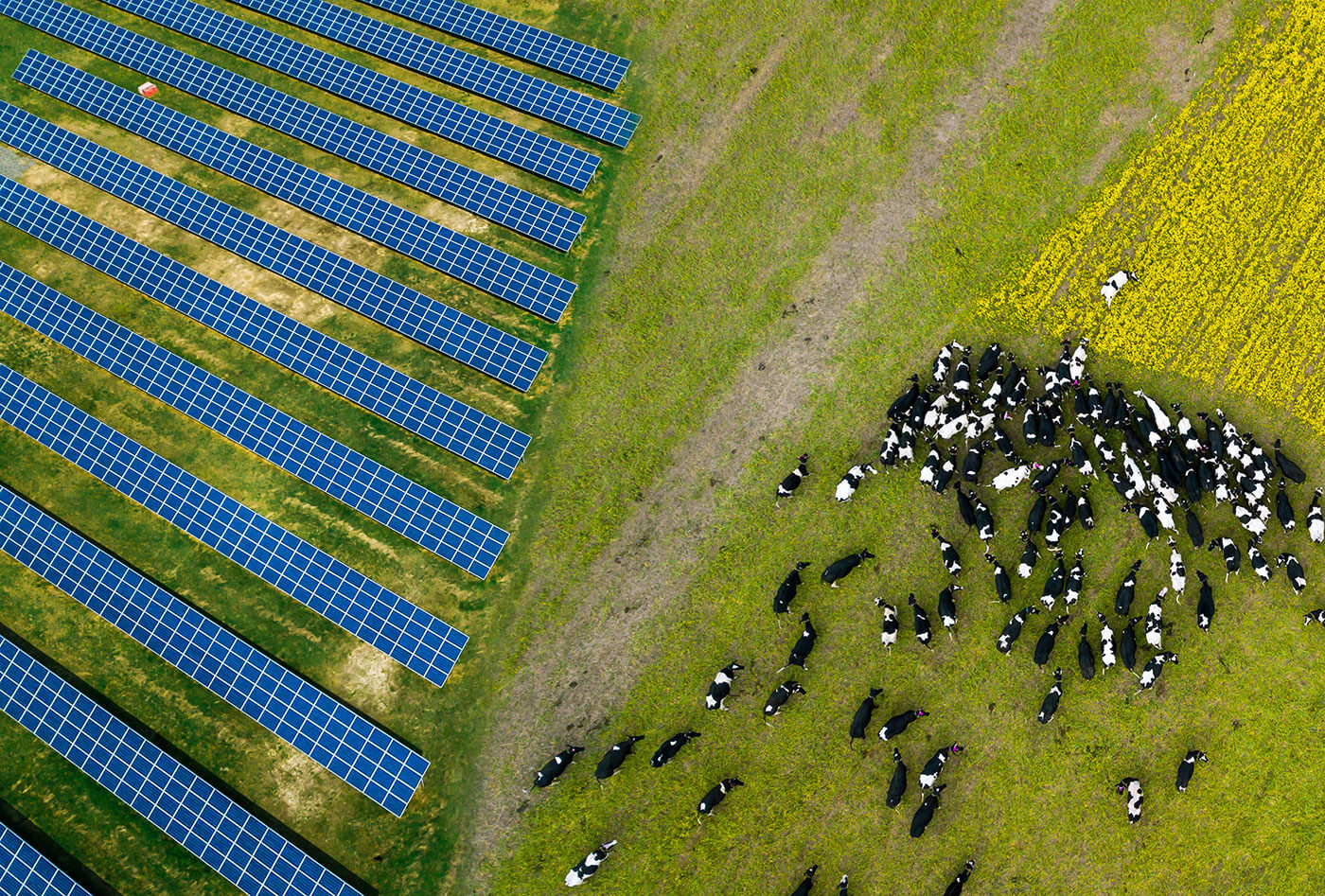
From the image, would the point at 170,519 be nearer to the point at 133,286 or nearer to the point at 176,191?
the point at 133,286

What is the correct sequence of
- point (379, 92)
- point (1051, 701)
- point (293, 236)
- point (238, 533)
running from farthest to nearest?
point (379, 92) → point (293, 236) → point (238, 533) → point (1051, 701)

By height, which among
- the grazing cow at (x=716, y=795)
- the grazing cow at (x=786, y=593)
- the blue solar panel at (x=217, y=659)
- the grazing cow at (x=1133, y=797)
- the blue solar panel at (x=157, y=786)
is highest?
the grazing cow at (x=1133, y=797)

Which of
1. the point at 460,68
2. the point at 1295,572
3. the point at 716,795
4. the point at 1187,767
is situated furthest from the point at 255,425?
the point at 1295,572

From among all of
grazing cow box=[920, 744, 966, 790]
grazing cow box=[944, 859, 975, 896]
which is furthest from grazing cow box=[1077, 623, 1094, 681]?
grazing cow box=[944, 859, 975, 896]

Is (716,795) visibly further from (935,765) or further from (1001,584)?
(1001,584)

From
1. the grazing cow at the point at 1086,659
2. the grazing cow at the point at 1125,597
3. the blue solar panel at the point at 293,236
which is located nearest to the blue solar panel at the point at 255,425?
the blue solar panel at the point at 293,236

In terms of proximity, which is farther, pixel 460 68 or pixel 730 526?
pixel 460 68

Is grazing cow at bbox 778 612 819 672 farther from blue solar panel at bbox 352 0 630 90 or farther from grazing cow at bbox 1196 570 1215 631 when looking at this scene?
blue solar panel at bbox 352 0 630 90

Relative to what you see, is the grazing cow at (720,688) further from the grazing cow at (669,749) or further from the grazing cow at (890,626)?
the grazing cow at (890,626)
